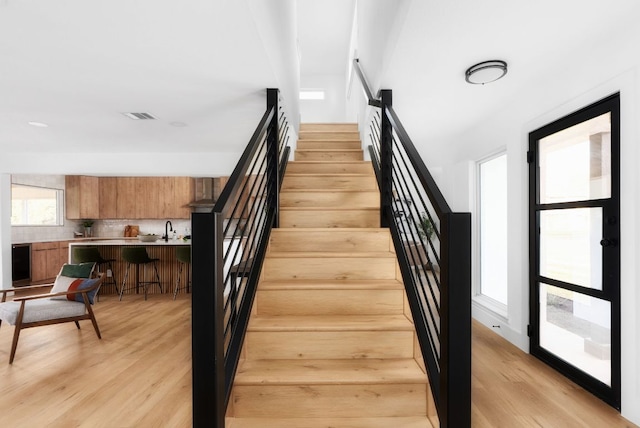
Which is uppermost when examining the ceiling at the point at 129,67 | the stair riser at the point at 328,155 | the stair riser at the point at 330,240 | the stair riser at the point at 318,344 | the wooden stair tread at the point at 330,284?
the ceiling at the point at 129,67

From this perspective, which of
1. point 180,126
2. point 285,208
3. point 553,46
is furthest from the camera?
point 180,126

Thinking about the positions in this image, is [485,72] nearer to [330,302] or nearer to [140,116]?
[330,302]

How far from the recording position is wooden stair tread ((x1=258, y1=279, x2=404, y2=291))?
2232 millimetres

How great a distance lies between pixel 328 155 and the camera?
467cm

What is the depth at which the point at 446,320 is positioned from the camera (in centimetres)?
147

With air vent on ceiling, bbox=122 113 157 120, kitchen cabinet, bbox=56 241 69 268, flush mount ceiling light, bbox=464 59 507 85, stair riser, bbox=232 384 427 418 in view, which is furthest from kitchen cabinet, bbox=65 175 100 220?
flush mount ceiling light, bbox=464 59 507 85

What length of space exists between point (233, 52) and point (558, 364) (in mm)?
3238

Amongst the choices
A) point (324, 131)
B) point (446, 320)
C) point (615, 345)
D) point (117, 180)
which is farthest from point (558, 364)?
point (117, 180)

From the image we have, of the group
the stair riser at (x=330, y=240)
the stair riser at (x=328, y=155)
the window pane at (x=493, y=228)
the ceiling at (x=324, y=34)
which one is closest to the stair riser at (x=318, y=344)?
the stair riser at (x=330, y=240)

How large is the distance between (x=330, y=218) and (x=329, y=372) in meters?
1.54

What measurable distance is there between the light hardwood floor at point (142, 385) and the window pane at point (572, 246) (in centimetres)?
75

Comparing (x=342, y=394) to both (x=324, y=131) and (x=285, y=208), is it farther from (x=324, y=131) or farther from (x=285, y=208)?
(x=324, y=131)

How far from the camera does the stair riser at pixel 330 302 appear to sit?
88.1 inches

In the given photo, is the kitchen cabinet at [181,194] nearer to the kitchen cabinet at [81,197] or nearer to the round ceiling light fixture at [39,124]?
the kitchen cabinet at [81,197]
